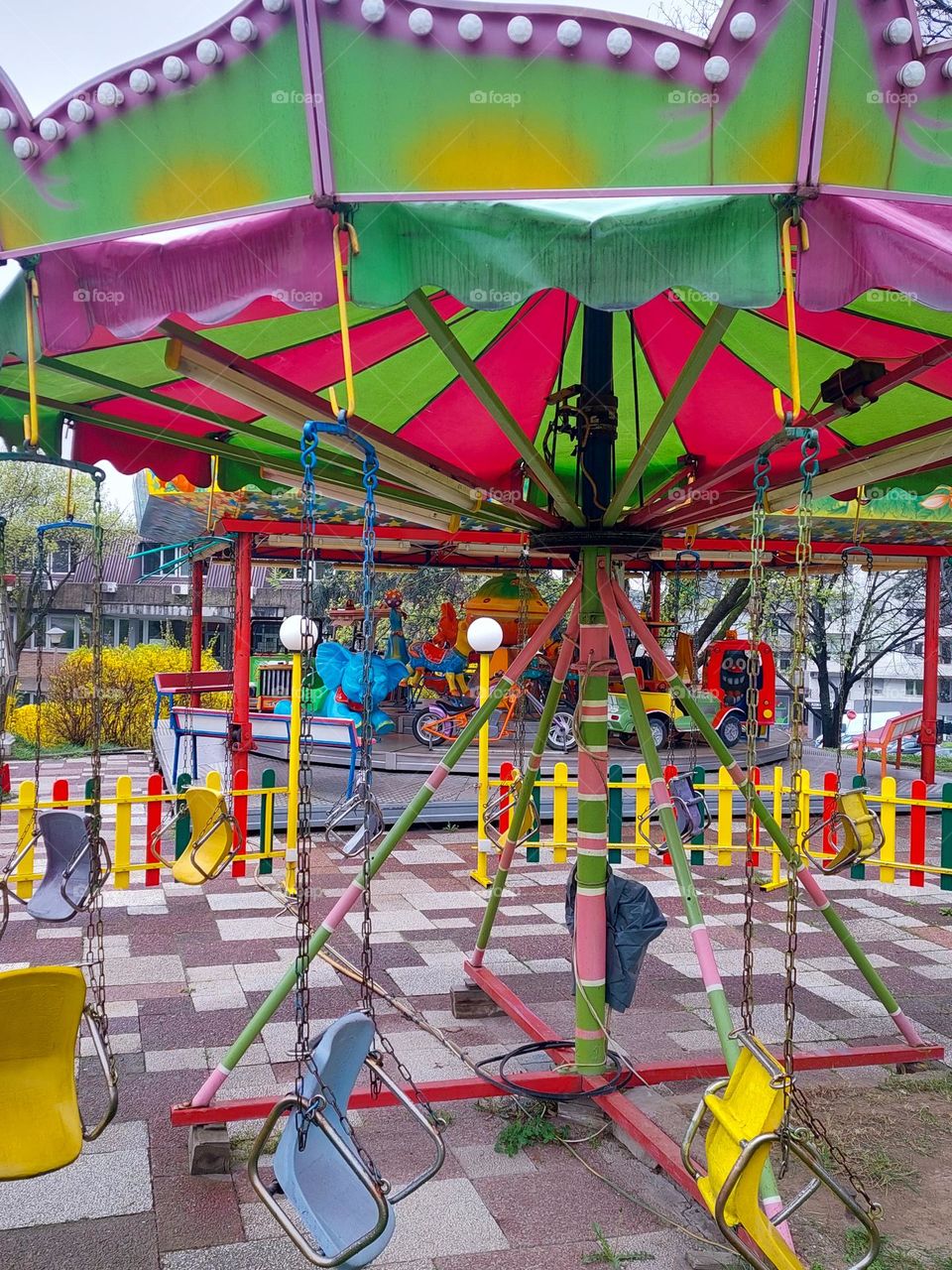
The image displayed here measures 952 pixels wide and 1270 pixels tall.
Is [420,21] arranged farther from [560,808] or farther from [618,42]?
[560,808]

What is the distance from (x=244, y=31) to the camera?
250 centimetres

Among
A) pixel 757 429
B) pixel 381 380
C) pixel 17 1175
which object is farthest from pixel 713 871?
pixel 17 1175

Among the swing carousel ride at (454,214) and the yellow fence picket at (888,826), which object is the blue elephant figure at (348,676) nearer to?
the yellow fence picket at (888,826)

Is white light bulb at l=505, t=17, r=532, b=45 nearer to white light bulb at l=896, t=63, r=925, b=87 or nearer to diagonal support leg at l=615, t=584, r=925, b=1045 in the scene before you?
white light bulb at l=896, t=63, r=925, b=87

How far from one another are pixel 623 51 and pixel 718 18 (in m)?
0.25

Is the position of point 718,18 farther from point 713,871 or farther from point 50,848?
point 713,871

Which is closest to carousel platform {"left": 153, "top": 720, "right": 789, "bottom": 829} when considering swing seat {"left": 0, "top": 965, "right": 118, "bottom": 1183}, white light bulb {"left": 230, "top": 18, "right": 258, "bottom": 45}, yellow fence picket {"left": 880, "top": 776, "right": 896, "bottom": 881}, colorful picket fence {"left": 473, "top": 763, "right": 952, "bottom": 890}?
colorful picket fence {"left": 473, "top": 763, "right": 952, "bottom": 890}

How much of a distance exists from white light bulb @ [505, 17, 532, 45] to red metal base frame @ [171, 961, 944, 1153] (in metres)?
3.24

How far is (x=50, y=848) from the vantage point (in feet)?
19.3

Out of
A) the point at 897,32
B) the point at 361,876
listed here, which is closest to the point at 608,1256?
the point at 361,876

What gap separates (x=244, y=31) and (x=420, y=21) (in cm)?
43

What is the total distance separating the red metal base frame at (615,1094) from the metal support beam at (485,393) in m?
2.27

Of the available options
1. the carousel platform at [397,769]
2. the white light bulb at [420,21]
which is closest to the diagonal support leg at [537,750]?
the white light bulb at [420,21]

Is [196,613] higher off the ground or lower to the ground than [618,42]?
lower
